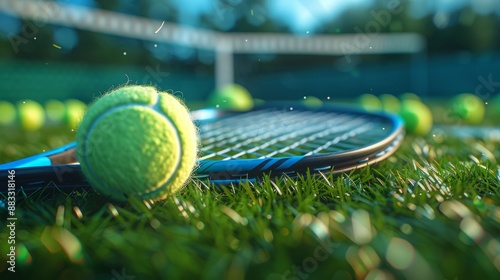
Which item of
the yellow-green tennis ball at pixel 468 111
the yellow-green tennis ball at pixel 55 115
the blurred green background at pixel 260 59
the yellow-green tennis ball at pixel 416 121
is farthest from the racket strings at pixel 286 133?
the blurred green background at pixel 260 59

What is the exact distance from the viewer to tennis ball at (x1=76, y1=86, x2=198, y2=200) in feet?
4.33

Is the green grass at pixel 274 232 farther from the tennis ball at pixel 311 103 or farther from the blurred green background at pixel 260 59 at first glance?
the blurred green background at pixel 260 59

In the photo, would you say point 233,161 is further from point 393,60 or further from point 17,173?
point 393,60

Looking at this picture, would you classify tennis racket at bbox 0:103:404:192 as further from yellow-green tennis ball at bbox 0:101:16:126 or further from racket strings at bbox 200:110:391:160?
yellow-green tennis ball at bbox 0:101:16:126

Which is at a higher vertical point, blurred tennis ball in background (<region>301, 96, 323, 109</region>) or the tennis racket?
the tennis racket

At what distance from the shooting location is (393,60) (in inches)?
690

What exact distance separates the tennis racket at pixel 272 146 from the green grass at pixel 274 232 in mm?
51

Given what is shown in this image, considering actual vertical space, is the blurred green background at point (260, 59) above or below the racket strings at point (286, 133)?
below

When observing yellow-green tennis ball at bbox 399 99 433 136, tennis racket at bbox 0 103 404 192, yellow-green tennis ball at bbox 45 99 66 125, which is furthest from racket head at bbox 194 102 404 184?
yellow-green tennis ball at bbox 45 99 66 125

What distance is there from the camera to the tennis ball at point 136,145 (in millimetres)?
1318

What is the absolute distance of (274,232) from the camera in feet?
3.83

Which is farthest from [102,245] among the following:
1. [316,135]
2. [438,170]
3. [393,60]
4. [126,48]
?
[393,60]

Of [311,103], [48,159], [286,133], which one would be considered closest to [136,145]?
[48,159]

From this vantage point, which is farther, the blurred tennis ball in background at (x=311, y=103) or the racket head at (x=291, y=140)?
the blurred tennis ball in background at (x=311, y=103)
